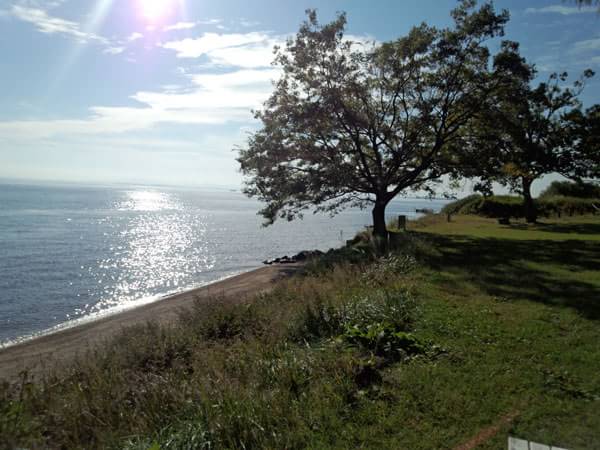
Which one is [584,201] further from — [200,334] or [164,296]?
[200,334]

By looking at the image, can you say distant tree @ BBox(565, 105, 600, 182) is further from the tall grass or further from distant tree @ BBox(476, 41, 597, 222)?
the tall grass

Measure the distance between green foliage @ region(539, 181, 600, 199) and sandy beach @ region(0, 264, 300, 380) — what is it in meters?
36.9

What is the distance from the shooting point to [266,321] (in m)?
9.46

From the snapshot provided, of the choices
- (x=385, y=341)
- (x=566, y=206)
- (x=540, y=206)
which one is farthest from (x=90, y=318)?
(x=566, y=206)

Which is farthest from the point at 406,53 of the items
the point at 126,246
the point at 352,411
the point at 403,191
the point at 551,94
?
the point at 126,246

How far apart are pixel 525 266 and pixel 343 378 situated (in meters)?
11.3

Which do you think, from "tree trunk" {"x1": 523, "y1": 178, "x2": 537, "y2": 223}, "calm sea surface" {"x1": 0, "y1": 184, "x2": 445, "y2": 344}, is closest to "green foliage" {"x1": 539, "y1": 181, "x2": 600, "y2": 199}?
"tree trunk" {"x1": 523, "y1": 178, "x2": 537, "y2": 223}

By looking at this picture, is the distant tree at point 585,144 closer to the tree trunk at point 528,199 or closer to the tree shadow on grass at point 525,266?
the tree trunk at point 528,199

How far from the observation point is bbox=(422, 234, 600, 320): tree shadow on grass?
1054cm

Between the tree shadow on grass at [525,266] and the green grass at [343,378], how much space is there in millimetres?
146

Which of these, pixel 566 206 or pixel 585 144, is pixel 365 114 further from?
pixel 566 206

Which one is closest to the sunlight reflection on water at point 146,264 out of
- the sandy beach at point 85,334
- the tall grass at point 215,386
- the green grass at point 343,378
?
the sandy beach at point 85,334

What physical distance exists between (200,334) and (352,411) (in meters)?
5.15

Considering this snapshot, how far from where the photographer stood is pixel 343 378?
5.88 meters
